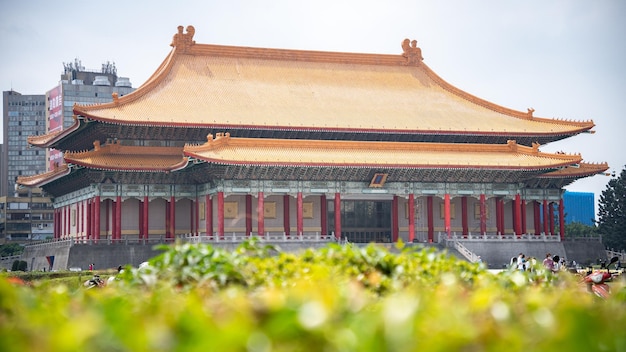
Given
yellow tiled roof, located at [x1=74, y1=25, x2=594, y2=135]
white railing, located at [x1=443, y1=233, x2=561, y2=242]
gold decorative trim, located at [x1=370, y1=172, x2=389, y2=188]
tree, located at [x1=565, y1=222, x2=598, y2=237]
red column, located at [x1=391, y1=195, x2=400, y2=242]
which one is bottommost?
tree, located at [x1=565, y1=222, x2=598, y2=237]

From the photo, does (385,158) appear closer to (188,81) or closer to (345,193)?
(345,193)

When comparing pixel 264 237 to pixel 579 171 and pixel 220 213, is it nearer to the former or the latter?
pixel 220 213

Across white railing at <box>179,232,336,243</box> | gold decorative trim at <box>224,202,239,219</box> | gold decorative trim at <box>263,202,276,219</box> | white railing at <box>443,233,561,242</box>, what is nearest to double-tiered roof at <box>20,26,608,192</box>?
gold decorative trim at <box>224,202,239,219</box>

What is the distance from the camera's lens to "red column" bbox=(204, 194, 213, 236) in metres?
55.0

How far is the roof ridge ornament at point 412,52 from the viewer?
68.8 meters

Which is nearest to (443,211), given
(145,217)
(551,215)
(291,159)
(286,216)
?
(551,215)

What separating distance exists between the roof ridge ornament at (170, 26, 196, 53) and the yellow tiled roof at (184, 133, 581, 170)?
37.2 ft

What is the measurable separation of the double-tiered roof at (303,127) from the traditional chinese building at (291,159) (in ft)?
0.40

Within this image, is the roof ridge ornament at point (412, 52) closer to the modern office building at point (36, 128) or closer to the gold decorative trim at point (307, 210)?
the gold decorative trim at point (307, 210)

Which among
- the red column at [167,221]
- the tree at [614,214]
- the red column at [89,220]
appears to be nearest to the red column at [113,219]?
the red column at [89,220]

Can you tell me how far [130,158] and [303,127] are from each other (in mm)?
10671

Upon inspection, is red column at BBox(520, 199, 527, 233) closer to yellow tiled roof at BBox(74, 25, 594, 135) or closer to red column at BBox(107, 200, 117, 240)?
yellow tiled roof at BBox(74, 25, 594, 135)

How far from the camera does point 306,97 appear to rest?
204 feet

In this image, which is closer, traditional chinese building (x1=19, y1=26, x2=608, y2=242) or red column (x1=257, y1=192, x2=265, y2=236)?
red column (x1=257, y1=192, x2=265, y2=236)
